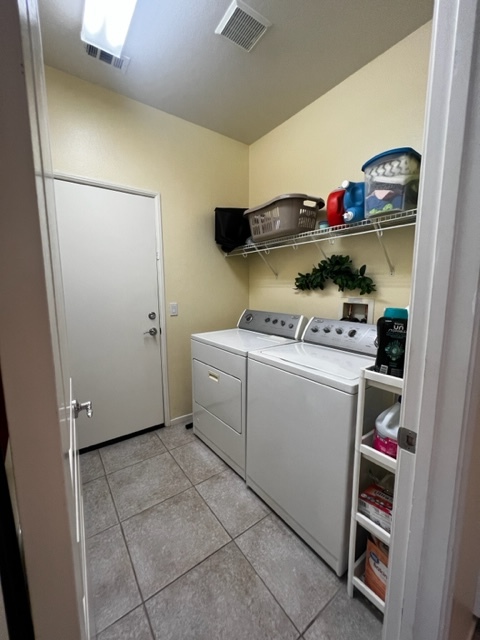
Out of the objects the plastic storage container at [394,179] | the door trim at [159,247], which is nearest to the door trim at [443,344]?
the plastic storage container at [394,179]

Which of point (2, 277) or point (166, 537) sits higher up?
point (2, 277)

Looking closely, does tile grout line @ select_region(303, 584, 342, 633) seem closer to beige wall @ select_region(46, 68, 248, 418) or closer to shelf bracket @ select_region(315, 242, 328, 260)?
beige wall @ select_region(46, 68, 248, 418)

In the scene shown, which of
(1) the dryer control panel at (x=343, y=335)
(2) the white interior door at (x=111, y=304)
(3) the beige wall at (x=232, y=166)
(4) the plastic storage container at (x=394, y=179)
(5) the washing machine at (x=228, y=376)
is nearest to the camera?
(4) the plastic storage container at (x=394, y=179)

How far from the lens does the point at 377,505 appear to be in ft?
3.51

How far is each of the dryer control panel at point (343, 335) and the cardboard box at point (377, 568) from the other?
0.86 m

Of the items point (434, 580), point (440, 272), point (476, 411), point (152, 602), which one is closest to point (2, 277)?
point (440, 272)

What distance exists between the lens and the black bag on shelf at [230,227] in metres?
2.39

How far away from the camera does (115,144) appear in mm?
2062

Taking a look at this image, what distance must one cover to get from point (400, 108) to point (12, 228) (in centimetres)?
214

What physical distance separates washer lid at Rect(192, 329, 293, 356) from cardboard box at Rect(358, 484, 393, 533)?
3.01 feet

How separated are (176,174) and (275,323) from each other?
1.59 m

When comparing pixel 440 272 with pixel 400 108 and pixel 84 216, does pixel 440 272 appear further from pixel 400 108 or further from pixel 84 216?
pixel 84 216

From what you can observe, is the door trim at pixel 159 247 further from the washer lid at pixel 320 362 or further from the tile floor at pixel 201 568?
the washer lid at pixel 320 362

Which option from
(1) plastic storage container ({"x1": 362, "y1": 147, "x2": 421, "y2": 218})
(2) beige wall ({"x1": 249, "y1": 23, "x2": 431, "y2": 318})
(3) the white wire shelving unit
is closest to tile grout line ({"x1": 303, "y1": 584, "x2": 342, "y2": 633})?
(2) beige wall ({"x1": 249, "y1": 23, "x2": 431, "y2": 318})
